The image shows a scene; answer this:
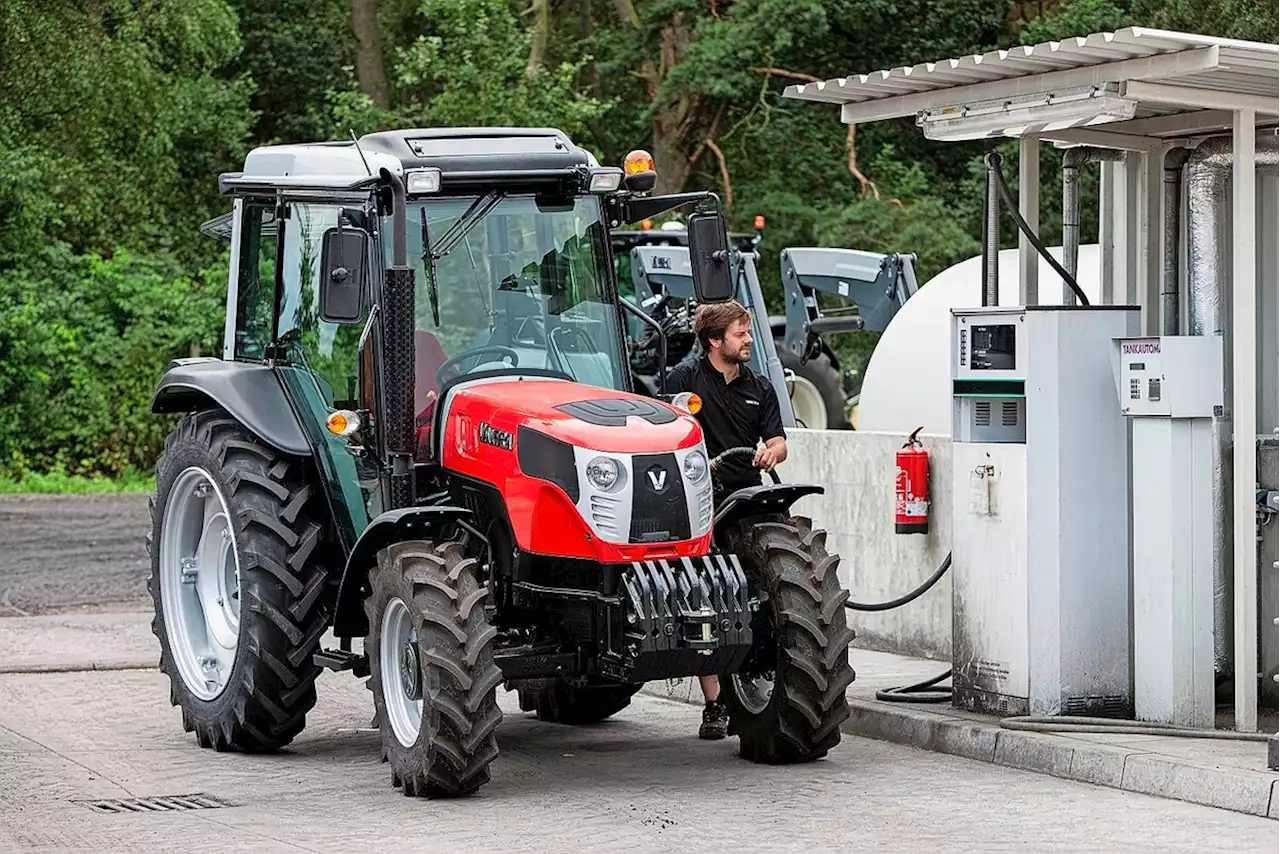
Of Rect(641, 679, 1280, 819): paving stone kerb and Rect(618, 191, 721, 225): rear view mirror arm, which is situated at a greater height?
Rect(618, 191, 721, 225): rear view mirror arm

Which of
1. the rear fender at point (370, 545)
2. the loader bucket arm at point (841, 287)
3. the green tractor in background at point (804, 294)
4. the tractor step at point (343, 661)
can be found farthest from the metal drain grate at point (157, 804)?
the loader bucket arm at point (841, 287)

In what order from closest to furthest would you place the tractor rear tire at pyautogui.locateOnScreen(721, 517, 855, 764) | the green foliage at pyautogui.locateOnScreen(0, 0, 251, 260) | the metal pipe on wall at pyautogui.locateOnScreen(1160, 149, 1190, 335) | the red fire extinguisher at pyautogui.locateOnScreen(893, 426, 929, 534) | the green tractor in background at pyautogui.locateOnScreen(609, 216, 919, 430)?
the tractor rear tire at pyautogui.locateOnScreen(721, 517, 855, 764) → the metal pipe on wall at pyautogui.locateOnScreen(1160, 149, 1190, 335) → the red fire extinguisher at pyautogui.locateOnScreen(893, 426, 929, 534) → the green tractor in background at pyautogui.locateOnScreen(609, 216, 919, 430) → the green foliage at pyautogui.locateOnScreen(0, 0, 251, 260)

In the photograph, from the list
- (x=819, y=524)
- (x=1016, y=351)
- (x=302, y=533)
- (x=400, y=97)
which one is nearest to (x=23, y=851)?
(x=302, y=533)

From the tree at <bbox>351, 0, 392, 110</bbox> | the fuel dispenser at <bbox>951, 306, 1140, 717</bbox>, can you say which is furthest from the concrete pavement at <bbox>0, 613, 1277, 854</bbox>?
the tree at <bbox>351, 0, 392, 110</bbox>

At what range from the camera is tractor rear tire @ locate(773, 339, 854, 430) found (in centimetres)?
2066

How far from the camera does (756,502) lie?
29.8 feet

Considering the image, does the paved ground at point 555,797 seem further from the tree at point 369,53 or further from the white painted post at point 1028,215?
the tree at point 369,53

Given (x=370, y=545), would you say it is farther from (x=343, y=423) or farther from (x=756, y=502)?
(x=756, y=502)

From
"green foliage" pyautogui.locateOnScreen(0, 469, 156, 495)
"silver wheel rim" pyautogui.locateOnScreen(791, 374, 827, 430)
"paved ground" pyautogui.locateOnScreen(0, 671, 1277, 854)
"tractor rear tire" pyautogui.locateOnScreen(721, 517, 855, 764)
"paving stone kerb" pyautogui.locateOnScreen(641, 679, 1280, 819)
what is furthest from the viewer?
"green foliage" pyautogui.locateOnScreen(0, 469, 156, 495)

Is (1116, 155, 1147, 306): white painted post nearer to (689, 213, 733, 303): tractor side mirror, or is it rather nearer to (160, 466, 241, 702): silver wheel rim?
(689, 213, 733, 303): tractor side mirror

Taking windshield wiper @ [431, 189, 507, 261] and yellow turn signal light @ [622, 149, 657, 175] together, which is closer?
windshield wiper @ [431, 189, 507, 261]

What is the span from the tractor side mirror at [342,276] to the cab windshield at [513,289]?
1.91 ft

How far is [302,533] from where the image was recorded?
9.47 meters

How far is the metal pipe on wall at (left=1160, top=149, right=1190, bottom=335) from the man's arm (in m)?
2.06
